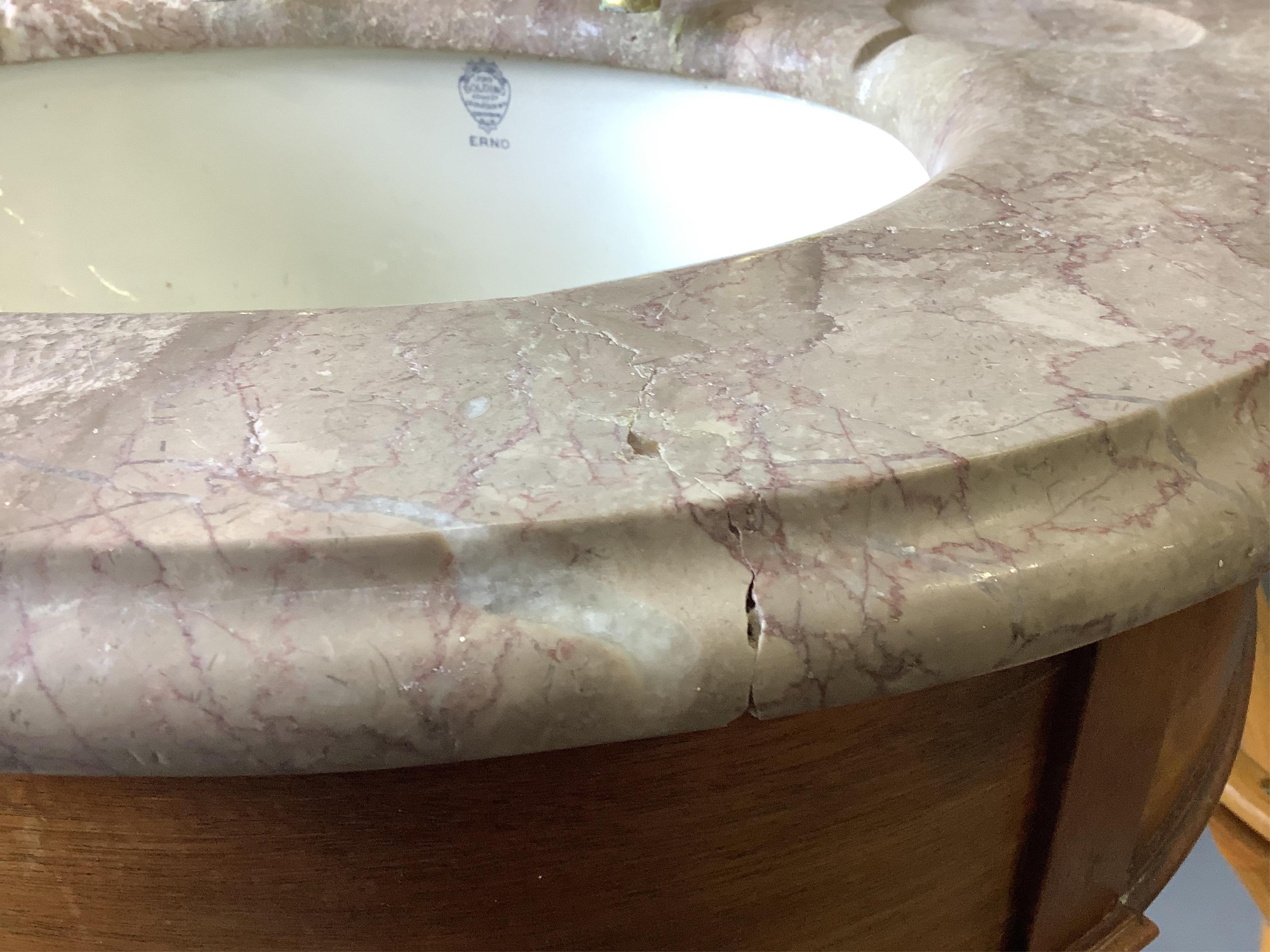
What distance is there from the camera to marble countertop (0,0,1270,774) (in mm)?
232

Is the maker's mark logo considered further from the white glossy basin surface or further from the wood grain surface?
the wood grain surface

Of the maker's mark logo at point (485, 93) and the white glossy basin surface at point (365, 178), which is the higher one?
the maker's mark logo at point (485, 93)

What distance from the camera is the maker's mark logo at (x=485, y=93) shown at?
705 millimetres

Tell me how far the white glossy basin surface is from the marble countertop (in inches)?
13.7

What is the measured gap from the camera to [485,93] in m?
0.72

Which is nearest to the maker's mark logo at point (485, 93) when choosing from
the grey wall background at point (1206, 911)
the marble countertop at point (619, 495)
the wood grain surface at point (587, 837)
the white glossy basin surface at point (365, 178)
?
the white glossy basin surface at point (365, 178)

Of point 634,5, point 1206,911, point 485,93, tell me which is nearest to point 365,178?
point 485,93

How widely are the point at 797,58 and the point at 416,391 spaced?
0.44 meters

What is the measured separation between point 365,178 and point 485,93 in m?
0.12

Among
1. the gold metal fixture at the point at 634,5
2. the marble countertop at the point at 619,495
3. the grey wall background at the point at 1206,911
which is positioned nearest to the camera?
the marble countertop at the point at 619,495

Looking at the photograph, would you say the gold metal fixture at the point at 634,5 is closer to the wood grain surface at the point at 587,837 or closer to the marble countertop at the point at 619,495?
the marble countertop at the point at 619,495

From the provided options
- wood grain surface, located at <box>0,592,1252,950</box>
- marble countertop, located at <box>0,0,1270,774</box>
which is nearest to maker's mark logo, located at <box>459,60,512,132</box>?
marble countertop, located at <box>0,0,1270,774</box>

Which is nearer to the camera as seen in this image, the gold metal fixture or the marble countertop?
the marble countertop

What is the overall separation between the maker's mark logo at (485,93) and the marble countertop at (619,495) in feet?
1.39
